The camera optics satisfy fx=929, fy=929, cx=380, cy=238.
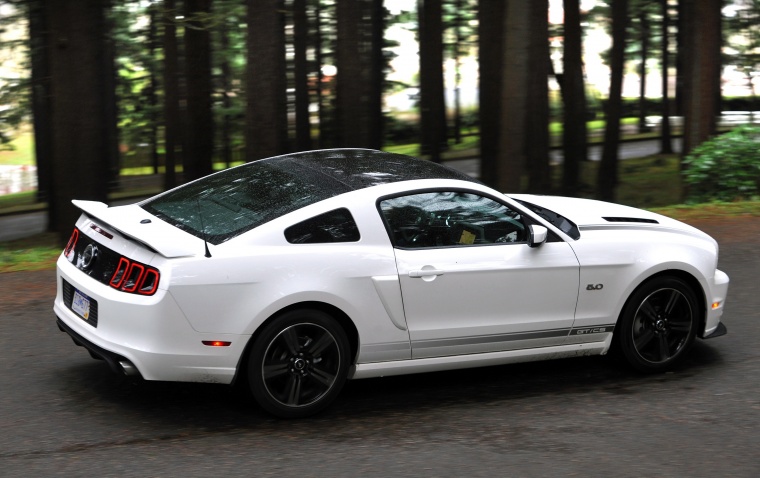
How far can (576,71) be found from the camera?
72.0ft

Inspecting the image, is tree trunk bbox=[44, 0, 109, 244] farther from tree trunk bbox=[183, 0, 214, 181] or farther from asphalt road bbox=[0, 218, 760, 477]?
asphalt road bbox=[0, 218, 760, 477]

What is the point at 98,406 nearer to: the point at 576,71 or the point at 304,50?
the point at 576,71

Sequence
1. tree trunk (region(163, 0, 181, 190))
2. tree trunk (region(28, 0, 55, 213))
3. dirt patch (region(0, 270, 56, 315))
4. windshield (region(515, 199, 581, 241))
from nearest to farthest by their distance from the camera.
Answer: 1. windshield (region(515, 199, 581, 241))
2. dirt patch (region(0, 270, 56, 315))
3. tree trunk (region(28, 0, 55, 213))
4. tree trunk (region(163, 0, 181, 190))

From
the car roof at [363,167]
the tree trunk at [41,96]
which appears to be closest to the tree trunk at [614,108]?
the tree trunk at [41,96]

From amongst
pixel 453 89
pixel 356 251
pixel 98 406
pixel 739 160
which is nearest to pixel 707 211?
pixel 739 160

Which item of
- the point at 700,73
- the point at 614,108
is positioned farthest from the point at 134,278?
the point at 614,108

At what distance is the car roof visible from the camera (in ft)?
19.7

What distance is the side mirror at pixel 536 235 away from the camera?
595 cm

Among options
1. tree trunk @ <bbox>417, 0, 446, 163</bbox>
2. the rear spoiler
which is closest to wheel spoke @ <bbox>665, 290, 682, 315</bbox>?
the rear spoiler

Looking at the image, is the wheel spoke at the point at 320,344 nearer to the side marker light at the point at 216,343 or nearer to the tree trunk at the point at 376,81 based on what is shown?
the side marker light at the point at 216,343

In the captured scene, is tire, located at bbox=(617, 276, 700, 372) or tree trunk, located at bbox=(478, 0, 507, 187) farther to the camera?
tree trunk, located at bbox=(478, 0, 507, 187)

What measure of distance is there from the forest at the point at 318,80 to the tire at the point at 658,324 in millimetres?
7380

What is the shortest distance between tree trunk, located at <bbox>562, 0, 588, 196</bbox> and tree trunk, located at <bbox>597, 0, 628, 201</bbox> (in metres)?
0.78

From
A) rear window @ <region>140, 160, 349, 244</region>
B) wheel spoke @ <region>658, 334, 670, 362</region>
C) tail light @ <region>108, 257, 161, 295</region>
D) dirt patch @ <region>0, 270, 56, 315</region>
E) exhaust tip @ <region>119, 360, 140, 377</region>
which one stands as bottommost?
wheel spoke @ <region>658, 334, 670, 362</region>
